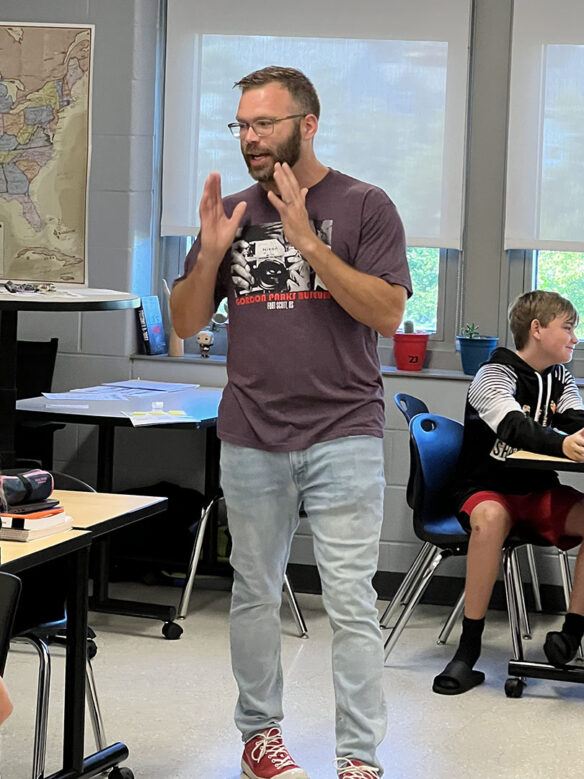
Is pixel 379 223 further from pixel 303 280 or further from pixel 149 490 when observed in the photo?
pixel 149 490

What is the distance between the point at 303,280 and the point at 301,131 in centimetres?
33

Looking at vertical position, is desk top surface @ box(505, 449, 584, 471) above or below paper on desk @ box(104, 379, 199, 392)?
below

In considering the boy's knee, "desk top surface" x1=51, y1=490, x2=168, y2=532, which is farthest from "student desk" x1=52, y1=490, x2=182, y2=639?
the boy's knee

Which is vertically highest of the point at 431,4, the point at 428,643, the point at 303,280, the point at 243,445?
the point at 431,4

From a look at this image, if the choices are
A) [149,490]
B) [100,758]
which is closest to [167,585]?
[149,490]

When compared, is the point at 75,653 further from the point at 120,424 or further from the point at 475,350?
the point at 475,350

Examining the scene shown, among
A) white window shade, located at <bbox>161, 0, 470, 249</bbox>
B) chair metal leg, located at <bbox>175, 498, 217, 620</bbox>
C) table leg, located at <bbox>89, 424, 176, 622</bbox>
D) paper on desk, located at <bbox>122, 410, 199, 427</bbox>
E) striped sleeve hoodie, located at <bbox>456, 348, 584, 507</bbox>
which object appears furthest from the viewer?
white window shade, located at <bbox>161, 0, 470, 249</bbox>

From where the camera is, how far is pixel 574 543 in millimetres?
3711

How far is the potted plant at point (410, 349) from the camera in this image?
4.64 meters

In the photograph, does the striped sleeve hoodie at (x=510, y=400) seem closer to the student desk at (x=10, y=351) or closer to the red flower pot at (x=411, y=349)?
the red flower pot at (x=411, y=349)

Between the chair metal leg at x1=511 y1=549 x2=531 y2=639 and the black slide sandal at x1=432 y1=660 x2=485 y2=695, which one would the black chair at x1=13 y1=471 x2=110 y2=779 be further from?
the chair metal leg at x1=511 y1=549 x2=531 y2=639

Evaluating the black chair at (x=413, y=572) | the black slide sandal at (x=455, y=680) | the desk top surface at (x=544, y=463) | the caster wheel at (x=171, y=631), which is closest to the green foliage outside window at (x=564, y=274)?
the black chair at (x=413, y=572)

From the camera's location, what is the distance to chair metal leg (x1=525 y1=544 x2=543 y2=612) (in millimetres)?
4340

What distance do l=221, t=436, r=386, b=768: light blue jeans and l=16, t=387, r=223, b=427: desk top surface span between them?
4.17ft
